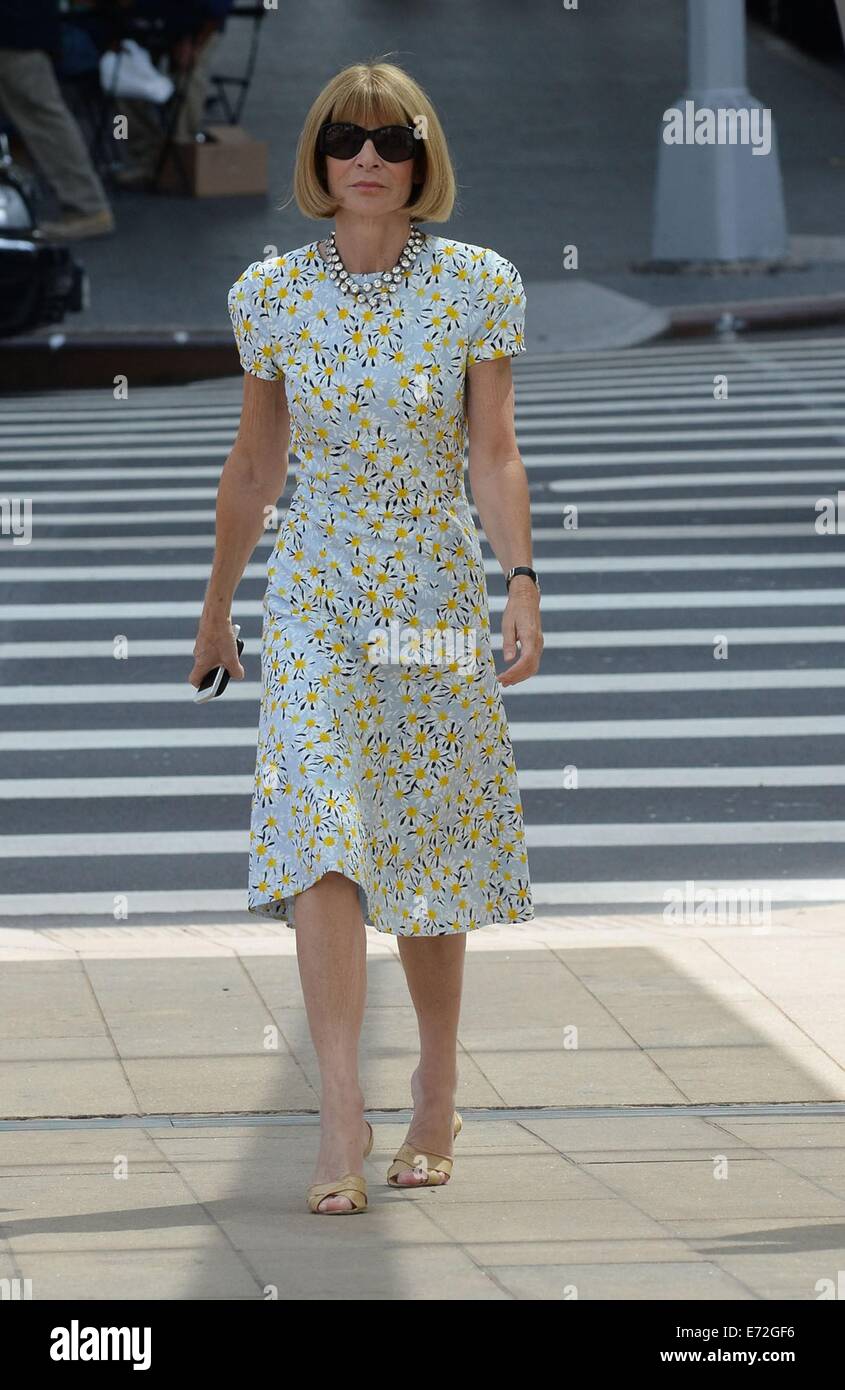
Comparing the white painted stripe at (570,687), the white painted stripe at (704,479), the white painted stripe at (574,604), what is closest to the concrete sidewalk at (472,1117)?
the white painted stripe at (570,687)

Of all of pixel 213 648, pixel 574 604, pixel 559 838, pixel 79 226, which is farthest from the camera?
pixel 79 226

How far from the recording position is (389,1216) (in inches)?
171

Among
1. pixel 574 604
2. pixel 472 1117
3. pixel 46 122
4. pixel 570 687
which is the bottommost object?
pixel 472 1117

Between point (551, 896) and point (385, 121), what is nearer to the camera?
point (385, 121)

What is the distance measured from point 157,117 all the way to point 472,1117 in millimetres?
21048

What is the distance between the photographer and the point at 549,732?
9.27 m

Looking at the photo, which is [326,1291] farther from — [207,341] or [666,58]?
[666,58]

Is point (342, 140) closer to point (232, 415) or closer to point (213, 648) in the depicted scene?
point (213, 648)

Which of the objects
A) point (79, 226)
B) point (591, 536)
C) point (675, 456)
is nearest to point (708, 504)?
point (591, 536)

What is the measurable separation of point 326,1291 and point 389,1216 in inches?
26.8

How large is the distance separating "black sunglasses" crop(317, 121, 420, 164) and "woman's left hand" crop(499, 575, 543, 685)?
0.80m

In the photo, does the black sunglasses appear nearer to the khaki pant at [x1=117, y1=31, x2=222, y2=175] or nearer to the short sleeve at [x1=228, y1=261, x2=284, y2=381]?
the short sleeve at [x1=228, y1=261, x2=284, y2=381]

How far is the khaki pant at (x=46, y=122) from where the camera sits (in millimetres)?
20250
